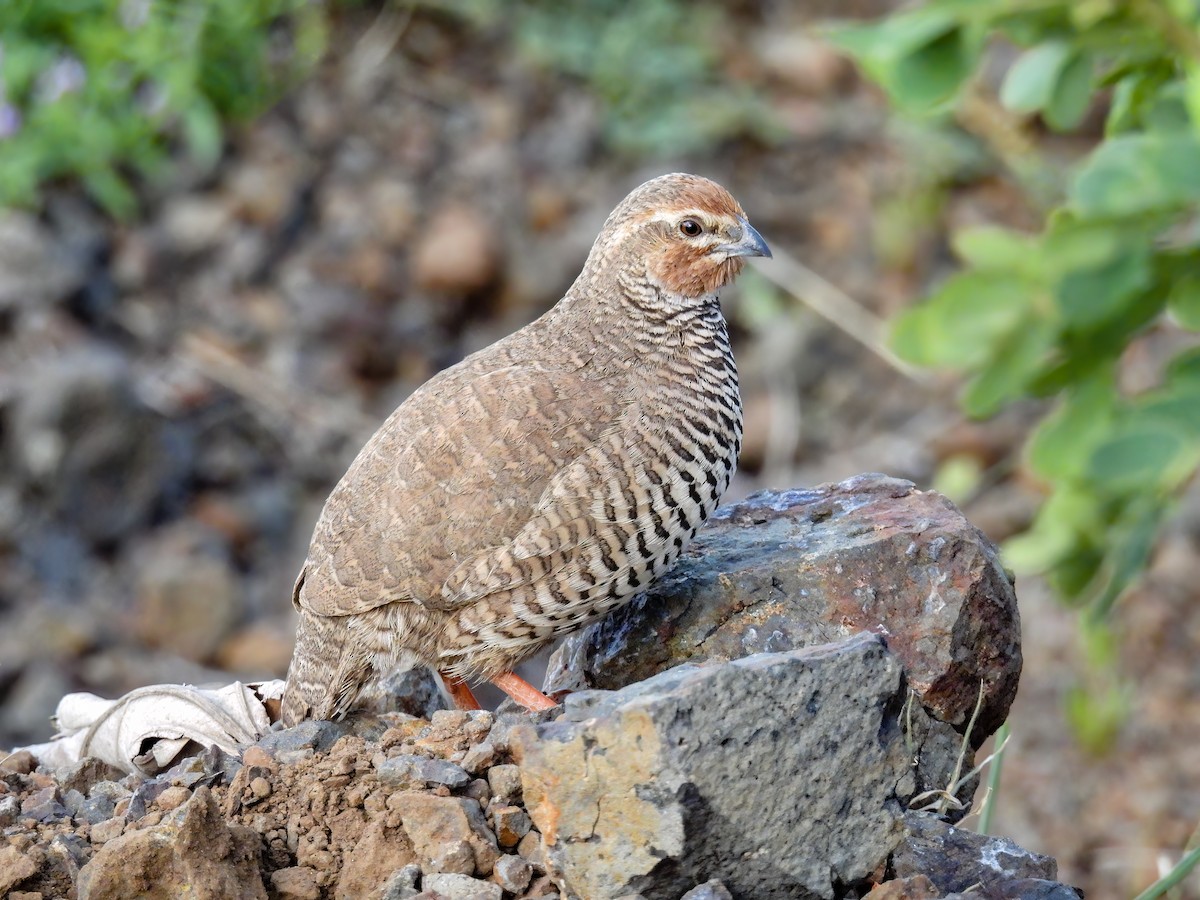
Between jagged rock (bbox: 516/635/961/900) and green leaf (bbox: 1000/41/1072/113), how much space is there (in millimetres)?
1181

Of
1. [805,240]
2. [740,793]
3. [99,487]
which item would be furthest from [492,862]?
[805,240]

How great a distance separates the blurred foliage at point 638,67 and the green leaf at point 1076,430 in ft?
25.5

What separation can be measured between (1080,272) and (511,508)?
7.28 feet

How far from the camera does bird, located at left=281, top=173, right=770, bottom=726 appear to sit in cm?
386

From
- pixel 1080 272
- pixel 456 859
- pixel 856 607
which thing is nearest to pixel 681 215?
pixel 856 607

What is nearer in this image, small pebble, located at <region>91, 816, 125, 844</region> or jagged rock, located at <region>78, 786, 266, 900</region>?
jagged rock, located at <region>78, 786, 266, 900</region>

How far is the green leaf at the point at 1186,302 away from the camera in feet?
6.46

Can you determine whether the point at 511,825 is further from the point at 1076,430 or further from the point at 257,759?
the point at 1076,430

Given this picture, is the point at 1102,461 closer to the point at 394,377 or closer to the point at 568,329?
the point at 568,329

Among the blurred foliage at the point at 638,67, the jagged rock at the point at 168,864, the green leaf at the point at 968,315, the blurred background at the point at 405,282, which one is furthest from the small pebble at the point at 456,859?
the blurred foliage at the point at 638,67

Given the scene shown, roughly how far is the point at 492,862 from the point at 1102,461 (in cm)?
173

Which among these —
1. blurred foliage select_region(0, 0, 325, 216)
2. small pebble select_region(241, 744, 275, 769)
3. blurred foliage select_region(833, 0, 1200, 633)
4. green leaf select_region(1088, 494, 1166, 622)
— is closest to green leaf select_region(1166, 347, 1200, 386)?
blurred foliage select_region(833, 0, 1200, 633)

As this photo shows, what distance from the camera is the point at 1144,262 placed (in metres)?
1.90

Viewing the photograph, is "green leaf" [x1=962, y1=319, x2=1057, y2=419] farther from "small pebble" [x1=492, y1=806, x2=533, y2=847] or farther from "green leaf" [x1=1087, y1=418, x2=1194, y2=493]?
"small pebble" [x1=492, y1=806, x2=533, y2=847]
